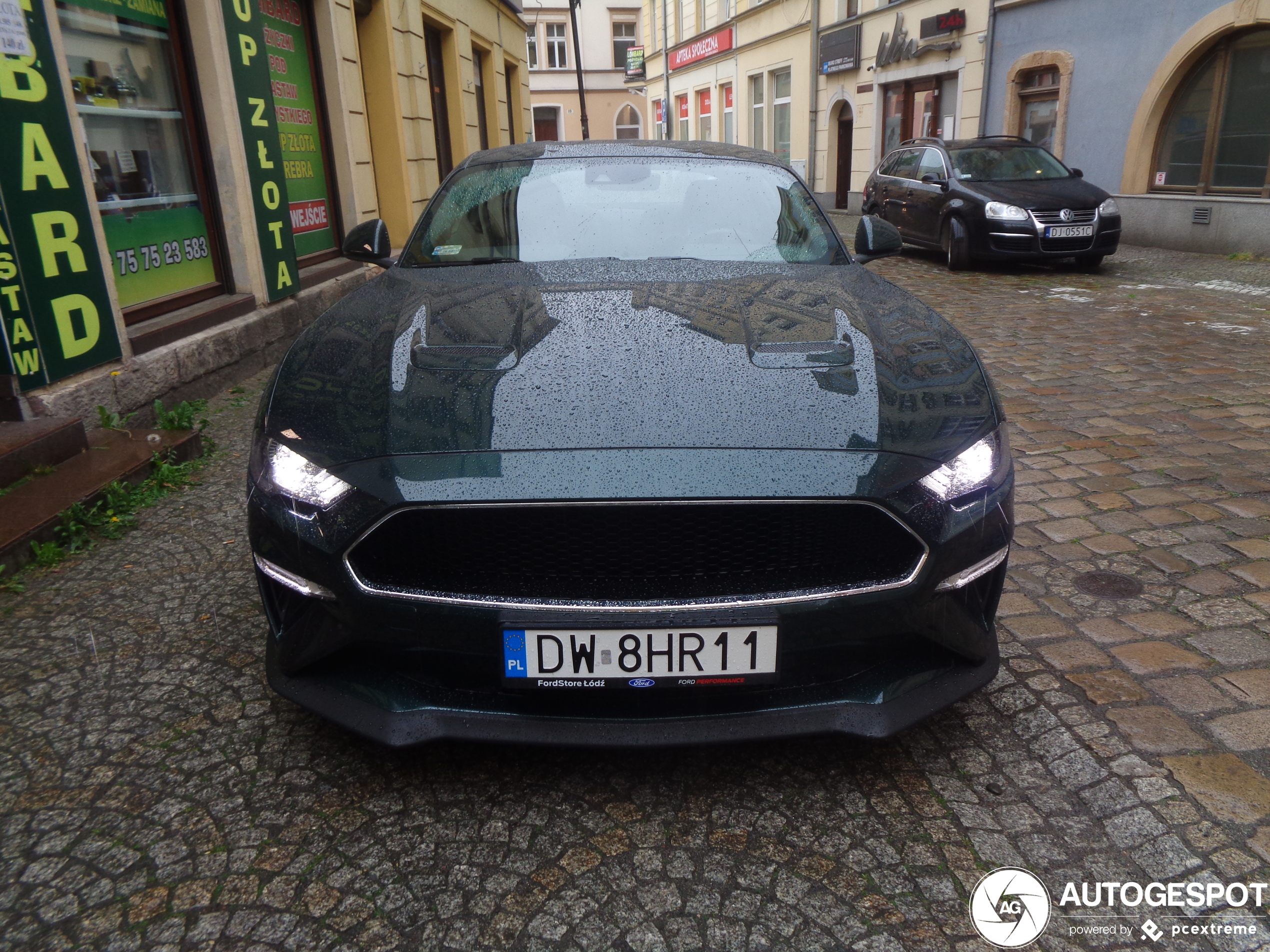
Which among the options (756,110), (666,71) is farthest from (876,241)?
(666,71)

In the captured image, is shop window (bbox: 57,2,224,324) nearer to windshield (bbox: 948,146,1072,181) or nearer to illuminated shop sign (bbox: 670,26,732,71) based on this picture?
windshield (bbox: 948,146,1072,181)

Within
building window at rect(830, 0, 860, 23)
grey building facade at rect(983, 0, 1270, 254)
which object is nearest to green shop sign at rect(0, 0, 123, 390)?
grey building facade at rect(983, 0, 1270, 254)

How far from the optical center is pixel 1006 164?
38.5 ft

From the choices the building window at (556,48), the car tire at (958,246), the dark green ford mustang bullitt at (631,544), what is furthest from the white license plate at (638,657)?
the building window at (556,48)

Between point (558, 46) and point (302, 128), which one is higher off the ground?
point (558, 46)

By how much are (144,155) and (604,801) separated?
573 centimetres

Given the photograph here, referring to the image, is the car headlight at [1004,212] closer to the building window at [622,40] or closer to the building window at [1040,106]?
the building window at [1040,106]

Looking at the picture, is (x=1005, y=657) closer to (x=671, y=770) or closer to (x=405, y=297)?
(x=671, y=770)

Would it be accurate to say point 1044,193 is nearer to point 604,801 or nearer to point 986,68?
point 986,68

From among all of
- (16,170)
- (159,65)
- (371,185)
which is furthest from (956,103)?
(16,170)

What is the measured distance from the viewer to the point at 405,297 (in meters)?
2.89

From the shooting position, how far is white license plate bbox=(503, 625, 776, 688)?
Result: 1.91 metres

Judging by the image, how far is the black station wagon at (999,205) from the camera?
10625 millimetres

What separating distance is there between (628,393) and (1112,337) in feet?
20.9
